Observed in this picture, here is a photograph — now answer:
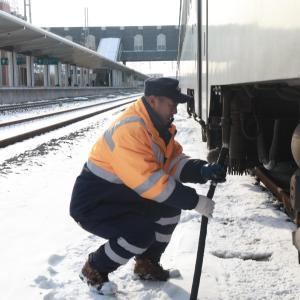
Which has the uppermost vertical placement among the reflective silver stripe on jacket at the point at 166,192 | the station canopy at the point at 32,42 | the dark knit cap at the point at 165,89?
the station canopy at the point at 32,42

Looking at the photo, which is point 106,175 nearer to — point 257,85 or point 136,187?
point 136,187

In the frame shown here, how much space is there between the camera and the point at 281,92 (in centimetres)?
314

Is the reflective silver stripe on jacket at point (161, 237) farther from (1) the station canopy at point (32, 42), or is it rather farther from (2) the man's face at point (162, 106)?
(1) the station canopy at point (32, 42)

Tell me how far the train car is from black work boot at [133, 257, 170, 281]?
0.90m

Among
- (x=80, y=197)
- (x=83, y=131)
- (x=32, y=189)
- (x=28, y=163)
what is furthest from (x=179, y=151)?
(x=83, y=131)

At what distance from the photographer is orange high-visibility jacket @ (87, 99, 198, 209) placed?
2.61 m

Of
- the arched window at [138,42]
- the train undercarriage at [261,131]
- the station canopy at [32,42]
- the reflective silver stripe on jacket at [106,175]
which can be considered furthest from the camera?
the arched window at [138,42]

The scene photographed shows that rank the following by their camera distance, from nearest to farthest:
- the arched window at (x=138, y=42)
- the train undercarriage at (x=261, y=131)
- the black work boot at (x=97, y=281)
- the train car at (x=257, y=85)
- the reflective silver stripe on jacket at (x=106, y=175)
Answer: the train car at (x=257, y=85) → the reflective silver stripe on jacket at (x=106, y=175) → the black work boot at (x=97, y=281) → the train undercarriage at (x=261, y=131) → the arched window at (x=138, y=42)

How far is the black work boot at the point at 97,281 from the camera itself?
294 cm

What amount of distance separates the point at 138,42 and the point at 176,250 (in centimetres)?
8122

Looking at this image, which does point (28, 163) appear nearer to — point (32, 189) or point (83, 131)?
point (32, 189)

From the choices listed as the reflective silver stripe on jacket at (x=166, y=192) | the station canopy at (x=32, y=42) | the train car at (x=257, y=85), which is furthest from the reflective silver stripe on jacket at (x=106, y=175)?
the station canopy at (x=32, y=42)

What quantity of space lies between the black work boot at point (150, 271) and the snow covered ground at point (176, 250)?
48 mm

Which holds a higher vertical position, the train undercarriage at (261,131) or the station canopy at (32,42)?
the station canopy at (32,42)
